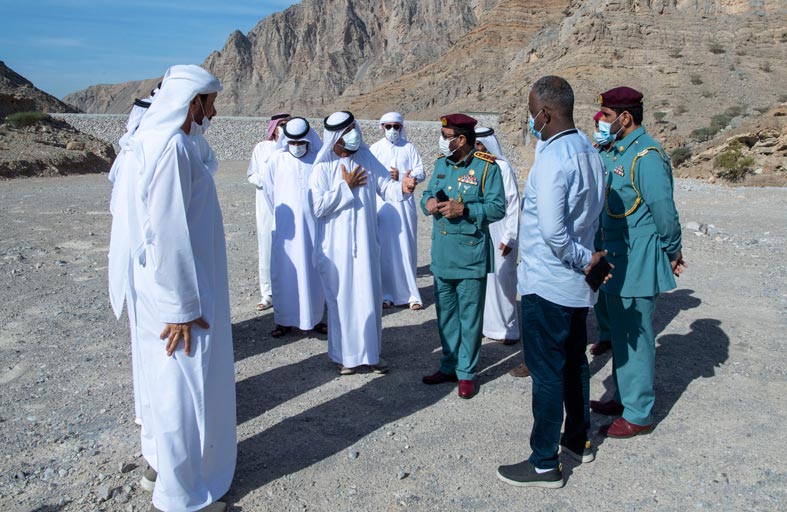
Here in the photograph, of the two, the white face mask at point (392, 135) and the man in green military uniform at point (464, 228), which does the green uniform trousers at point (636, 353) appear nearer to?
the man in green military uniform at point (464, 228)

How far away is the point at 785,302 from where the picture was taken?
642 cm

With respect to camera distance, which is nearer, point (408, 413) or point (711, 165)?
point (408, 413)

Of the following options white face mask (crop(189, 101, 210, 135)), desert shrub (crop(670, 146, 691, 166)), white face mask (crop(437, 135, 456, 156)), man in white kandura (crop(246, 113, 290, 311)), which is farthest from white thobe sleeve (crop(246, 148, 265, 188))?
desert shrub (crop(670, 146, 691, 166))

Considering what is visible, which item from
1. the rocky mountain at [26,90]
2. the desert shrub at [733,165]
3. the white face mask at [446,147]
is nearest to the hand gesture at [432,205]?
the white face mask at [446,147]

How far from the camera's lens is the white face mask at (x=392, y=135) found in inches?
286

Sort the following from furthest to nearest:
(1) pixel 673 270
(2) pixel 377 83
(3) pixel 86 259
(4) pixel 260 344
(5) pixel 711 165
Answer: (2) pixel 377 83 → (5) pixel 711 165 → (3) pixel 86 259 → (4) pixel 260 344 → (1) pixel 673 270

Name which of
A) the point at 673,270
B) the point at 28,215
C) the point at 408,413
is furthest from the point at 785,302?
the point at 28,215

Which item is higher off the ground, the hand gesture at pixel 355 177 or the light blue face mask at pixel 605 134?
the light blue face mask at pixel 605 134

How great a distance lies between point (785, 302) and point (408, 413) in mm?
4394

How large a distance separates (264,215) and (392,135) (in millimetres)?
1671

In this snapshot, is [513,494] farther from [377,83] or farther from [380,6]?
[380,6]

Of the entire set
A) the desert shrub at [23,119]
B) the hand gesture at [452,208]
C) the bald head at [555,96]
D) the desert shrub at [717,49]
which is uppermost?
the desert shrub at [717,49]

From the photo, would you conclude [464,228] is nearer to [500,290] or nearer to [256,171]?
[500,290]

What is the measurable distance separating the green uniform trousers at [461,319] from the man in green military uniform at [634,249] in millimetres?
866
